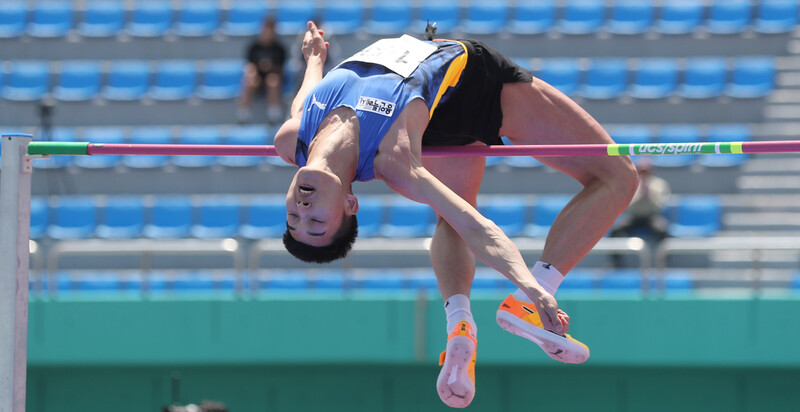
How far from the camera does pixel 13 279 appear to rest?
4848 millimetres

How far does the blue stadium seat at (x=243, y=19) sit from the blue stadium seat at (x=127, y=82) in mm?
1134

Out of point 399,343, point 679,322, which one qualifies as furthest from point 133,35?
point 679,322

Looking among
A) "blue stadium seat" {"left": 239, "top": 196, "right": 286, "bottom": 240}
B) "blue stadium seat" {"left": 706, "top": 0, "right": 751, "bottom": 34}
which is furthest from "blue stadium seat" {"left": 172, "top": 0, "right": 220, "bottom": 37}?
"blue stadium seat" {"left": 706, "top": 0, "right": 751, "bottom": 34}

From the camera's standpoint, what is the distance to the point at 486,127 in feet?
16.2

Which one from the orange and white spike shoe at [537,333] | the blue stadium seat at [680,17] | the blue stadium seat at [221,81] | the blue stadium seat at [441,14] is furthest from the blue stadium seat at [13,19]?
the orange and white spike shoe at [537,333]

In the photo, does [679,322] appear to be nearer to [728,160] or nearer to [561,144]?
[728,160]

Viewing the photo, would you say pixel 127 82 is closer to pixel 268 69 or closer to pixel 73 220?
pixel 268 69

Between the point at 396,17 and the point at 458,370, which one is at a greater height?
the point at 396,17

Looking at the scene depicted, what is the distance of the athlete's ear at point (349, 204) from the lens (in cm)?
439

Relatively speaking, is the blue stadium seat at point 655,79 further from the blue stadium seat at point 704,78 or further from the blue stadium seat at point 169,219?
the blue stadium seat at point 169,219

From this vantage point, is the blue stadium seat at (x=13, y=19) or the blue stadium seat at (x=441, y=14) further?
the blue stadium seat at (x=13, y=19)

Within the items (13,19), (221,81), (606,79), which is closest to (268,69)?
(221,81)

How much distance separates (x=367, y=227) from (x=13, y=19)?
5.93m

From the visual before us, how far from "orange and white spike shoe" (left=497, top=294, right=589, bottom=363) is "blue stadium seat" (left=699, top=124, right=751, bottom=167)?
699 cm
